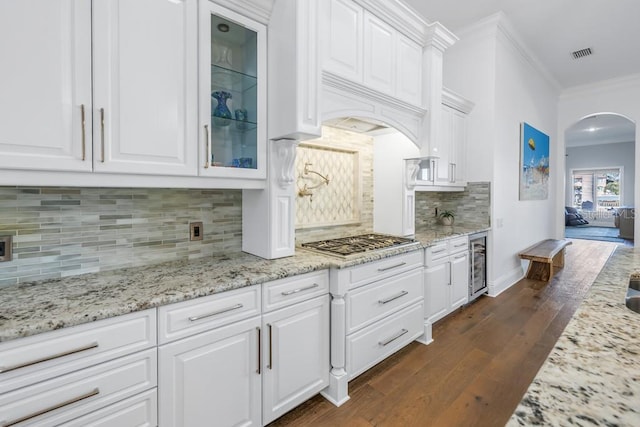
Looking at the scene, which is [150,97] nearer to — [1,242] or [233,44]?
[233,44]

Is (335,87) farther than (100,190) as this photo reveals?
Yes

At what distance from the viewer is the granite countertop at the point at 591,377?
547 millimetres

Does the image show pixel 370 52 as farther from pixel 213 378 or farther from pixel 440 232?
pixel 213 378

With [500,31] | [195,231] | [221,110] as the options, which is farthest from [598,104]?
[195,231]

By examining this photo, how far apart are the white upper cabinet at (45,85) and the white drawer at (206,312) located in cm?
73

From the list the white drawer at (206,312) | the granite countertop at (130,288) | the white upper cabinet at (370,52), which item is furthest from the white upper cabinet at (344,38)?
the white drawer at (206,312)

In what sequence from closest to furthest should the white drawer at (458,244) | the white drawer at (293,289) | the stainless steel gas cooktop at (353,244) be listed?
1. the white drawer at (293,289)
2. the stainless steel gas cooktop at (353,244)
3. the white drawer at (458,244)

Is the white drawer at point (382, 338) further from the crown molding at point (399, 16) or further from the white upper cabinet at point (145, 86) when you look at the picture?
the crown molding at point (399, 16)

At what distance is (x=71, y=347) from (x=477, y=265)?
381 centimetres

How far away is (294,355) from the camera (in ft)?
5.70

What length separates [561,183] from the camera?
20.4ft

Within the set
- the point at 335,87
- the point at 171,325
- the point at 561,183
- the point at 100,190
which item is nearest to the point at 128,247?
the point at 100,190

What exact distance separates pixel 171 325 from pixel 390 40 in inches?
99.4

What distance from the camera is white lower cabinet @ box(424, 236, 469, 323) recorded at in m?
2.74
